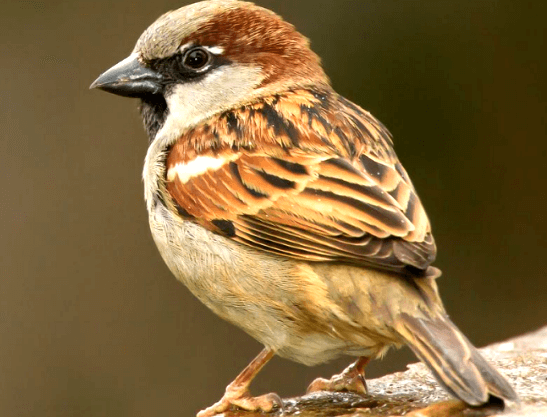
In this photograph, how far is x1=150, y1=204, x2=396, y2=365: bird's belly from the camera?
191 inches

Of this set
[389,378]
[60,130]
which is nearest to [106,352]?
[60,130]

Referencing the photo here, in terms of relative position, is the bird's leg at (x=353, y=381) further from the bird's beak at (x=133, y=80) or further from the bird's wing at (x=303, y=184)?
the bird's beak at (x=133, y=80)

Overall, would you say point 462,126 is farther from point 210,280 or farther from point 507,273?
point 210,280

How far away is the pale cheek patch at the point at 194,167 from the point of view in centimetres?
529

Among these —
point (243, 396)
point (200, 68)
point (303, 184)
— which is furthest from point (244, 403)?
point (200, 68)

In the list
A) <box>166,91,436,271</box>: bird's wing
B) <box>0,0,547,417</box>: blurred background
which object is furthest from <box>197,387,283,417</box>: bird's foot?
<box>0,0,547,417</box>: blurred background

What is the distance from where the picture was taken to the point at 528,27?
9.60m

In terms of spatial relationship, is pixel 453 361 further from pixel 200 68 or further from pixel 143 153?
pixel 143 153

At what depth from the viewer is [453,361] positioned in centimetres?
445

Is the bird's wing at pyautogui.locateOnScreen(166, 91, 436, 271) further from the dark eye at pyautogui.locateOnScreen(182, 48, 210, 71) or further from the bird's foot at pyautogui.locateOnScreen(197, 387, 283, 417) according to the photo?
the bird's foot at pyautogui.locateOnScreen(197, 387, 283, 417)

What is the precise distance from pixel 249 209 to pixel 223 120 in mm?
583

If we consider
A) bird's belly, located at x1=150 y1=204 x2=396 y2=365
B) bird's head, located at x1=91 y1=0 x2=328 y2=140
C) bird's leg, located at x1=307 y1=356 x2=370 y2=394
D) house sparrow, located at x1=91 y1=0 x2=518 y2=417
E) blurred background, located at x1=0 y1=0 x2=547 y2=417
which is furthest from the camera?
blurred background, located at x1=0 y1=0 x2=547 y2=417

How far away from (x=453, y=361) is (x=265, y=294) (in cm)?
88

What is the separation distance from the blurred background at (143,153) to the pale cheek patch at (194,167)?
406 cm
